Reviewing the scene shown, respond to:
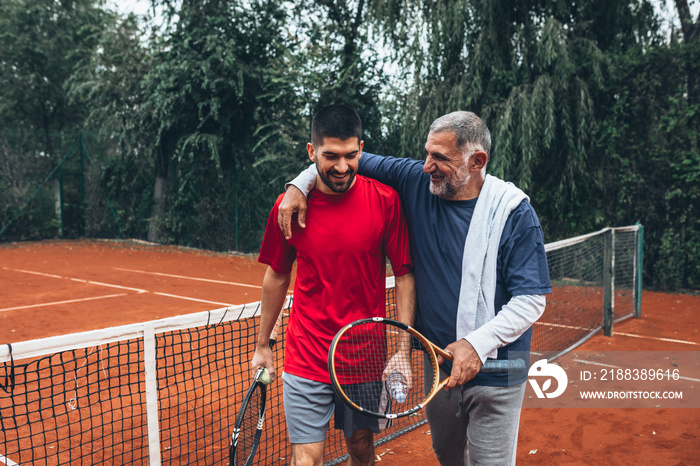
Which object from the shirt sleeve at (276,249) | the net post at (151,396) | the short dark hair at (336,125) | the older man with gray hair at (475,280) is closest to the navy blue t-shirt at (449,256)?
the older man with gray hair at (475,280)

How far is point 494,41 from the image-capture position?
485 inches

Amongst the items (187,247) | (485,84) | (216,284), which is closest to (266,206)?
(187,247)

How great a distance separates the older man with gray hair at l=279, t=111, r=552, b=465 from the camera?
224 cm

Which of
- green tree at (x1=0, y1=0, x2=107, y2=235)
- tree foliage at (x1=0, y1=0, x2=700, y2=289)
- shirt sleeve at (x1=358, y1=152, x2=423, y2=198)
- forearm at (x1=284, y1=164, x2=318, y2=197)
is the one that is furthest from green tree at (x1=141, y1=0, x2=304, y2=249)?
forearm at (x1=284, y1=164, x2=318, y2=197)

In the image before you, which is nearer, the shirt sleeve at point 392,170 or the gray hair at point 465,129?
the gray hair at point 465,129

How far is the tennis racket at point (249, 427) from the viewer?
320 cm

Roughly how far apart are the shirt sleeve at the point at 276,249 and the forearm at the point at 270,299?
43 millimetres

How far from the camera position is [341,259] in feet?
8.64

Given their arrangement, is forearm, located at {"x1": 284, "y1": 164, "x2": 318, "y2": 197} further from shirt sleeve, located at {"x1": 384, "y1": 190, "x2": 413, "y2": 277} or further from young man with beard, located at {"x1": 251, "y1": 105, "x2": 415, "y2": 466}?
shirt sleeve, located at {"x1": 384, "y1": 190, "x2": 413, "y2": 277}

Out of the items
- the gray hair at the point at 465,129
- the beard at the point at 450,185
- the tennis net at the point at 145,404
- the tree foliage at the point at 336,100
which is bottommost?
the tennis net at the point at 145,404

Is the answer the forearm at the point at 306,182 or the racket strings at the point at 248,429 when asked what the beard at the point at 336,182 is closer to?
the forearm at the point at 306,182

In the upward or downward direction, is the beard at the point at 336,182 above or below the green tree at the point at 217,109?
below

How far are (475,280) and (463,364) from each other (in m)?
0.35

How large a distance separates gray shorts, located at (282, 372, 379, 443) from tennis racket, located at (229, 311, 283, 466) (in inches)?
19.4
